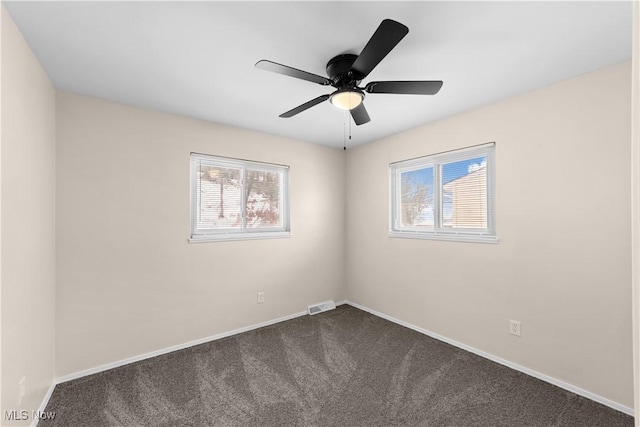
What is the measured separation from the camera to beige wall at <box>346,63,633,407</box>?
194cm

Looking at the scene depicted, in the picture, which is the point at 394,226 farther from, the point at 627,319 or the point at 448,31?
the point at 448,31

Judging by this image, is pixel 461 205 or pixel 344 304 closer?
pixel 461 205

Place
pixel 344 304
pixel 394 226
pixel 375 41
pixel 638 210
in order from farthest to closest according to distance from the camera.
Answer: pixel 344 304, pixel 394 226, pixel 375 41, pixel 638 210

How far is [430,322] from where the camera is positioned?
310 centimetres

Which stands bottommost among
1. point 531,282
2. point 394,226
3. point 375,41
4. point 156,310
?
point 156,310

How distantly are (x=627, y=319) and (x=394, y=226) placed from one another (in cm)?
215

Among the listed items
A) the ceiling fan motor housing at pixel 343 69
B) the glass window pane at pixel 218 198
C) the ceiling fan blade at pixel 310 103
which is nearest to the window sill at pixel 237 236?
the glass window pane at pixel 218 198

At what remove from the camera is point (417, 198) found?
3.39m

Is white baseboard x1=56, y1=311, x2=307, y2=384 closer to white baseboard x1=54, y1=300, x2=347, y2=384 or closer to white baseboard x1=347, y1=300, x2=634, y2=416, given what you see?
white baseboard x1=54, y1=300, x2=347, y2=384

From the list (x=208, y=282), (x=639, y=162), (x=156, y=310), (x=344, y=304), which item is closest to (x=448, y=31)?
(x=639, y=162)

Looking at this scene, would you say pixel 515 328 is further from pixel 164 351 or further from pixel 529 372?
pixel 164 351

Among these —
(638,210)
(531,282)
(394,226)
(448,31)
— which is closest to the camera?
(638,210)

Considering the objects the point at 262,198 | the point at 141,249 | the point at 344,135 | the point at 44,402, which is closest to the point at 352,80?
the point at 344,135
